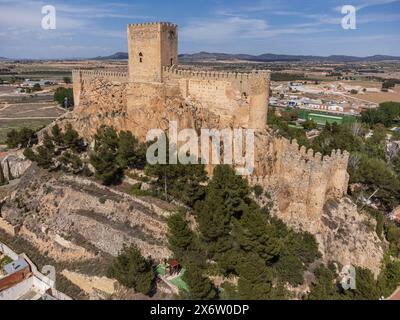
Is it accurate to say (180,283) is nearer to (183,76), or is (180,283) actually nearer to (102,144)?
(102,144)

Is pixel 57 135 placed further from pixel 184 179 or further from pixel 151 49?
pixel 184 179

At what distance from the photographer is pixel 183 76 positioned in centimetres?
3073

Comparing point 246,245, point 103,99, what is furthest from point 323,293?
point 103,99

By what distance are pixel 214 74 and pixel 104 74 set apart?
14.2 meters

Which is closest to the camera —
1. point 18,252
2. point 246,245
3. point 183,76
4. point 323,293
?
point 323,293

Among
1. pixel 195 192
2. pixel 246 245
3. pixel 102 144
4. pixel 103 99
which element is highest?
pixel 103 99

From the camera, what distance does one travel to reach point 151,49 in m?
30.5

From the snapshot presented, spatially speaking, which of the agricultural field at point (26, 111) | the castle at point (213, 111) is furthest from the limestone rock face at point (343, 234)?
the agricultural field at point (26, 111)

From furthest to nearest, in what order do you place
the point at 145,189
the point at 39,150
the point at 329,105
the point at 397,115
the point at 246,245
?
the point at 329,105 < the point at 397,115 < the point at 39,150 < the point at 145,189 < the point at 246,245

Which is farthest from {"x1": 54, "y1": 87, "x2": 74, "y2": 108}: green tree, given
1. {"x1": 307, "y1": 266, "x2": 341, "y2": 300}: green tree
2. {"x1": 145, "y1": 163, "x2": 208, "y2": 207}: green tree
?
{"x1": 307, "y1": 266, "x2": 341, "y2": 300}: green tree

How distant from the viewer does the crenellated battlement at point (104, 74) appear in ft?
114

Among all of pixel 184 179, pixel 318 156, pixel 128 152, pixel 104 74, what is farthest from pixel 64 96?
pixel 318 156

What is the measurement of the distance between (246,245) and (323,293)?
16.6ft

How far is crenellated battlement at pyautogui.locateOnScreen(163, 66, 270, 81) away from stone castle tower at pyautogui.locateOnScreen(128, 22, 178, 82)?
98cm
